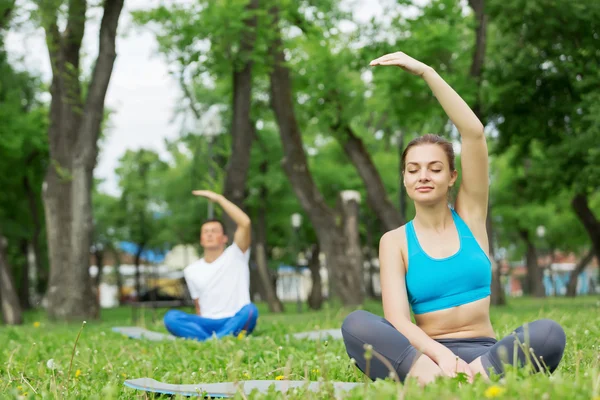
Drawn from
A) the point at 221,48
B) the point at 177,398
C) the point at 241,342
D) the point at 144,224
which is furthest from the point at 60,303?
the point at 144,224

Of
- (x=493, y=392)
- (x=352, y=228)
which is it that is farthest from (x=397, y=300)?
(x=352, y=228)

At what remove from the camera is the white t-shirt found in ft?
29.8

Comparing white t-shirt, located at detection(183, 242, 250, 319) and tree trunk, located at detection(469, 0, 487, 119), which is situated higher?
tree trunk, located at detection(469, 0, 487, 119)

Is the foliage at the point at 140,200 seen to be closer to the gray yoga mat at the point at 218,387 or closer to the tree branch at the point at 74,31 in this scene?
the tree branch at the point at 74,31

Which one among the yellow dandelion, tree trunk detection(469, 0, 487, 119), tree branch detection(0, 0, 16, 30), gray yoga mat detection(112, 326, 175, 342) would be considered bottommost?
gray yoga mat detection(112, 326, 175, 342)

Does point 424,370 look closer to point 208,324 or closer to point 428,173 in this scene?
A: point 428,173

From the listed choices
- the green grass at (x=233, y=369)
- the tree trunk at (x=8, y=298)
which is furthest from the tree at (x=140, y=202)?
the green grass at (x=233, y=369)

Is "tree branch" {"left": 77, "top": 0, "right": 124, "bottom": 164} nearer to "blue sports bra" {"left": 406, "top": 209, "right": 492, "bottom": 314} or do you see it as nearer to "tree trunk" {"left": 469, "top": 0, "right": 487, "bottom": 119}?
"tree trunk" {"left": 469, "top": 0, "right": 487, "bottom": 119}

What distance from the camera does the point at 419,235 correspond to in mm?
4395

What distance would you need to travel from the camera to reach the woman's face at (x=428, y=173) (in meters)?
4.32

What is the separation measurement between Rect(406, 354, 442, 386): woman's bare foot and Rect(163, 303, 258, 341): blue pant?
5.10 meters

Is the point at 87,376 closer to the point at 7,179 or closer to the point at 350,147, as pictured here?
the point at 350,147

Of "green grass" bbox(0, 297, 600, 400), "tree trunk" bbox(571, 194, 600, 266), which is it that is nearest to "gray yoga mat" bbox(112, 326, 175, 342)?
"green grass" bbox(0, 297, 600, 400)

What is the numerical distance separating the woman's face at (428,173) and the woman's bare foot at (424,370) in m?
0.88
